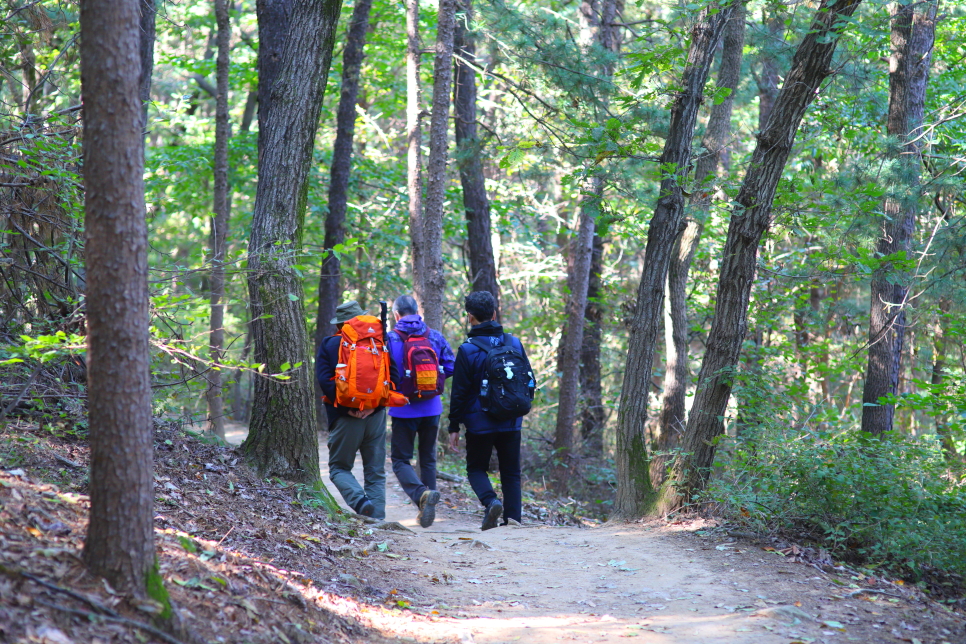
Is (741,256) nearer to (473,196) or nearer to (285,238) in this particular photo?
(285,238)

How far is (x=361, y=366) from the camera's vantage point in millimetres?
6699

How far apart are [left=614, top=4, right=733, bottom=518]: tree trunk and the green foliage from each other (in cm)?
137

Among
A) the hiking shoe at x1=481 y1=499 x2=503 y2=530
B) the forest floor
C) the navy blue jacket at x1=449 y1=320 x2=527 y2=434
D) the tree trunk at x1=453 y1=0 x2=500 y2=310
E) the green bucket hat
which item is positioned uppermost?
the tree trunk at x1=453 y1=0 x2=500 y2=310

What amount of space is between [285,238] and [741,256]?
14.3ft

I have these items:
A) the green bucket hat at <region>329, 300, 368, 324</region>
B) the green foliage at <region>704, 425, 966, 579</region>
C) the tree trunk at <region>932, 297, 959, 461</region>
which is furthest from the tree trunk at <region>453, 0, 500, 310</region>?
the tree trunk at <region>932, 297, 959, 461</region>

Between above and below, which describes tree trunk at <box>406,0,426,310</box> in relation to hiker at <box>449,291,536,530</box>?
above

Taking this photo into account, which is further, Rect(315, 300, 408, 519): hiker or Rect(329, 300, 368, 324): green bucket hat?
Rect(329, 300, 368, 324): green bucket hat

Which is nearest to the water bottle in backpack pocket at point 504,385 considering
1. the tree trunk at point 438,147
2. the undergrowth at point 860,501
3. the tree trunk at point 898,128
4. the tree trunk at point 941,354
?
the undergrowth at point 860,501

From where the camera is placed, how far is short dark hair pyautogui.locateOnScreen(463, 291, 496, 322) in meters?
7.29

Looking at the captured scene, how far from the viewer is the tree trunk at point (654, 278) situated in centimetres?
770

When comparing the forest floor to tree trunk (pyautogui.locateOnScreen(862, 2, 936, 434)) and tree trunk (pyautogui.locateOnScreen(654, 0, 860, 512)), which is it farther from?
tree trunk (pyautogui.locateOnScreen(862, 2, 936, 434))

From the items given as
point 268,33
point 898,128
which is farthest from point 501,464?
point 898,128

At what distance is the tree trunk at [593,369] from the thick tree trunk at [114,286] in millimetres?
12839

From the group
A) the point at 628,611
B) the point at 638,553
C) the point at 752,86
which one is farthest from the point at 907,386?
the point at 628,611
